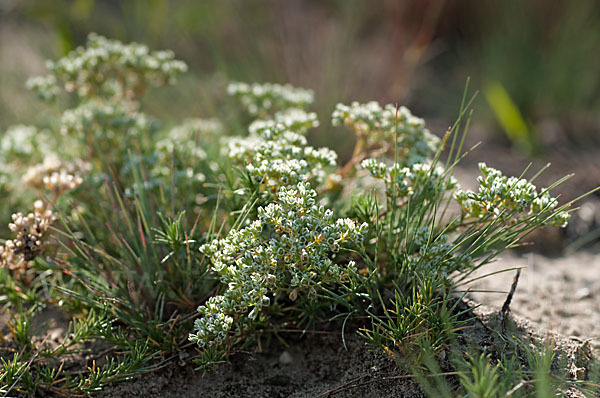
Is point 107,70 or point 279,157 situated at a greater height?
point 107,70

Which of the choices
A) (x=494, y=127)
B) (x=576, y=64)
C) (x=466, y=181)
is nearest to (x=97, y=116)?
(x=466, y=181)

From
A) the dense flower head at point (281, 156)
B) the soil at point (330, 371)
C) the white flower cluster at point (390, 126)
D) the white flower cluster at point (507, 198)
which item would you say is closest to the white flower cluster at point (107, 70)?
the dense flower head at point (281, 156)

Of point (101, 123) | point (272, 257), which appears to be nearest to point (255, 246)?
point (272, 257)

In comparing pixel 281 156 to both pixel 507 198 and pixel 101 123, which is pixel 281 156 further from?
pixel 101 123

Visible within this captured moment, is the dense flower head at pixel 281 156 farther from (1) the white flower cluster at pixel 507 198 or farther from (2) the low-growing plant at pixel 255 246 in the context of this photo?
(1) the white flower cluster at pixel 507 198

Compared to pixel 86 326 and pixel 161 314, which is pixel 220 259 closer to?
pixel 161 314
